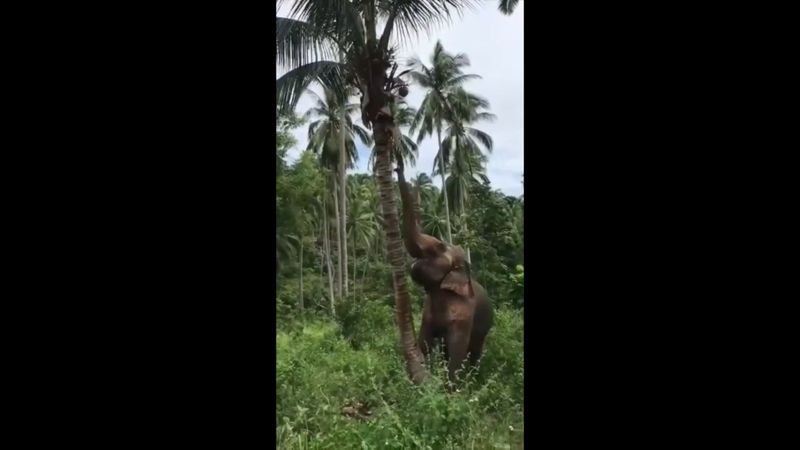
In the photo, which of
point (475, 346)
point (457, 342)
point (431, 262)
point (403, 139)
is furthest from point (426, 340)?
point (403, 139)

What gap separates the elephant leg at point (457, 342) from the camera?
4498mm

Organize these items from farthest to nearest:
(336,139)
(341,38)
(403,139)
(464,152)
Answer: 1. (336,139)
2. (464,152)
3. (403,139)
4. (341,38)

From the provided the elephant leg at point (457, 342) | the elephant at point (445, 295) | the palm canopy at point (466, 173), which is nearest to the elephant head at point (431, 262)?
the elephant at point (445, 295)

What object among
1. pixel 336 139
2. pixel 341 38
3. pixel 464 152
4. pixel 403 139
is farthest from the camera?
pixel 336 139

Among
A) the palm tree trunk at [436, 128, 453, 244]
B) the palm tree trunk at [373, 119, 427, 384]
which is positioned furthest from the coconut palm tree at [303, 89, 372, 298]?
the palm tree trunk at [373, 119, 427, 384]

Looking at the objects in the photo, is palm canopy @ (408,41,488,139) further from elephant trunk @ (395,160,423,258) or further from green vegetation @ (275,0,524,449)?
elephant trunk @ (395,160,423,258)

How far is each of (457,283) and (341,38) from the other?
6.57ft

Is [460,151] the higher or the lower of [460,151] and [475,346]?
the higher

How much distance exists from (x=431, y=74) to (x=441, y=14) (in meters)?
1.53

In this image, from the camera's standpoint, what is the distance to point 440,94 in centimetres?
584

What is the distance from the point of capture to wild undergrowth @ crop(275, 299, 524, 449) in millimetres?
3576

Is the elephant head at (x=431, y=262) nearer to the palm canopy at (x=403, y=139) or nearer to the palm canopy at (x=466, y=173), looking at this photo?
the palm canopy at (x=403, y=139)

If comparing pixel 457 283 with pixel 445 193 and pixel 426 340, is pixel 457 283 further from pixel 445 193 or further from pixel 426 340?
pixel 445 193
